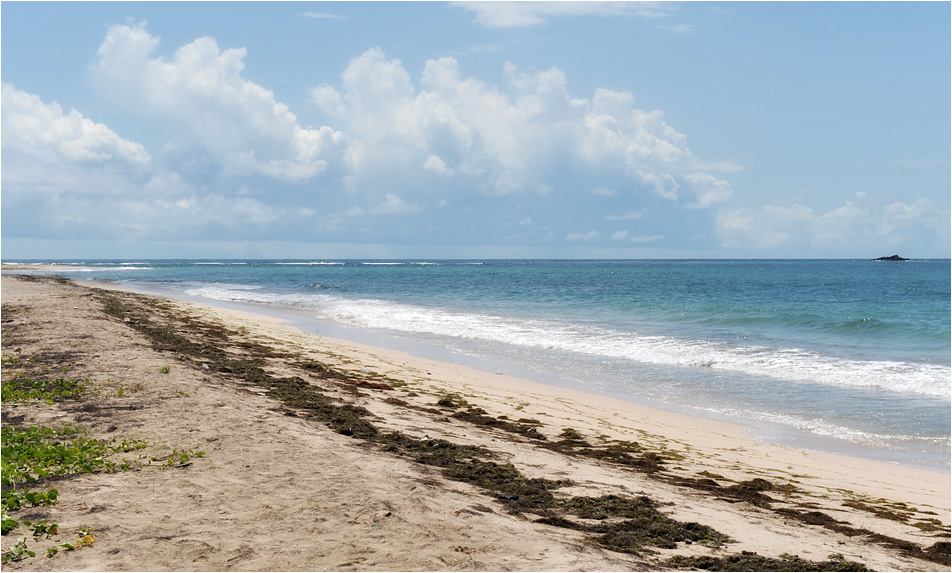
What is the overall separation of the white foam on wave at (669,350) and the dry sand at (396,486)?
20.1 ft

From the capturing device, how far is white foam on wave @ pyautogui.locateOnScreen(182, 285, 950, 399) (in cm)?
1566

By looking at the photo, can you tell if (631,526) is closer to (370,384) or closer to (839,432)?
(839,432)

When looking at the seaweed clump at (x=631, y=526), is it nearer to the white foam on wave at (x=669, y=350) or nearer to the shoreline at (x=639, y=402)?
the shoreline at (x=639, y=402)

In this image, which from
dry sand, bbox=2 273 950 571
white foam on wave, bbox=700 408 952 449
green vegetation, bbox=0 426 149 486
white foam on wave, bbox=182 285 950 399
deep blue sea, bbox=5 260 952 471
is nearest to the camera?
dry sand, bbox=2 273 950 571

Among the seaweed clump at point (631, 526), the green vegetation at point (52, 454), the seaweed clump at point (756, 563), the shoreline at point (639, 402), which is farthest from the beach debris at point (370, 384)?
the seaweed clump at point (756, 563)

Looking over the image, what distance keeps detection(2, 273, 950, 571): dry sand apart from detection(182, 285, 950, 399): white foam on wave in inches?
241

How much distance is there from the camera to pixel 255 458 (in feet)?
22.5

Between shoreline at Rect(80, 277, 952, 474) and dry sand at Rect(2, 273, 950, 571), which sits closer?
dry sand at Rect(2, 273, 950, 571)

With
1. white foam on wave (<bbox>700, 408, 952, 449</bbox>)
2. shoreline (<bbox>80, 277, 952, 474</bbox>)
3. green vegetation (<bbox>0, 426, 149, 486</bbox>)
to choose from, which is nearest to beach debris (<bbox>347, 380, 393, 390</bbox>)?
shoreline (<bbox>80, 277, 952, 474</bbox>)

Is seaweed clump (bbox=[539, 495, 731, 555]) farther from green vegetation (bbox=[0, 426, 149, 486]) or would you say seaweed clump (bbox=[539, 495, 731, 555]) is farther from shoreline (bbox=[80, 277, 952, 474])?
shoreline (bbox=[80, 277, 952, 474])

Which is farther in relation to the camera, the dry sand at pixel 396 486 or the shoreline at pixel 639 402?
the shoreline at pixel 639 402

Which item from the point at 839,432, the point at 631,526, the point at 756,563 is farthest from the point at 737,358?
the point at 756,563

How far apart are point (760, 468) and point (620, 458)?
1.96 metres

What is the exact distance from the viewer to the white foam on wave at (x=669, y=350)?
1566cm
